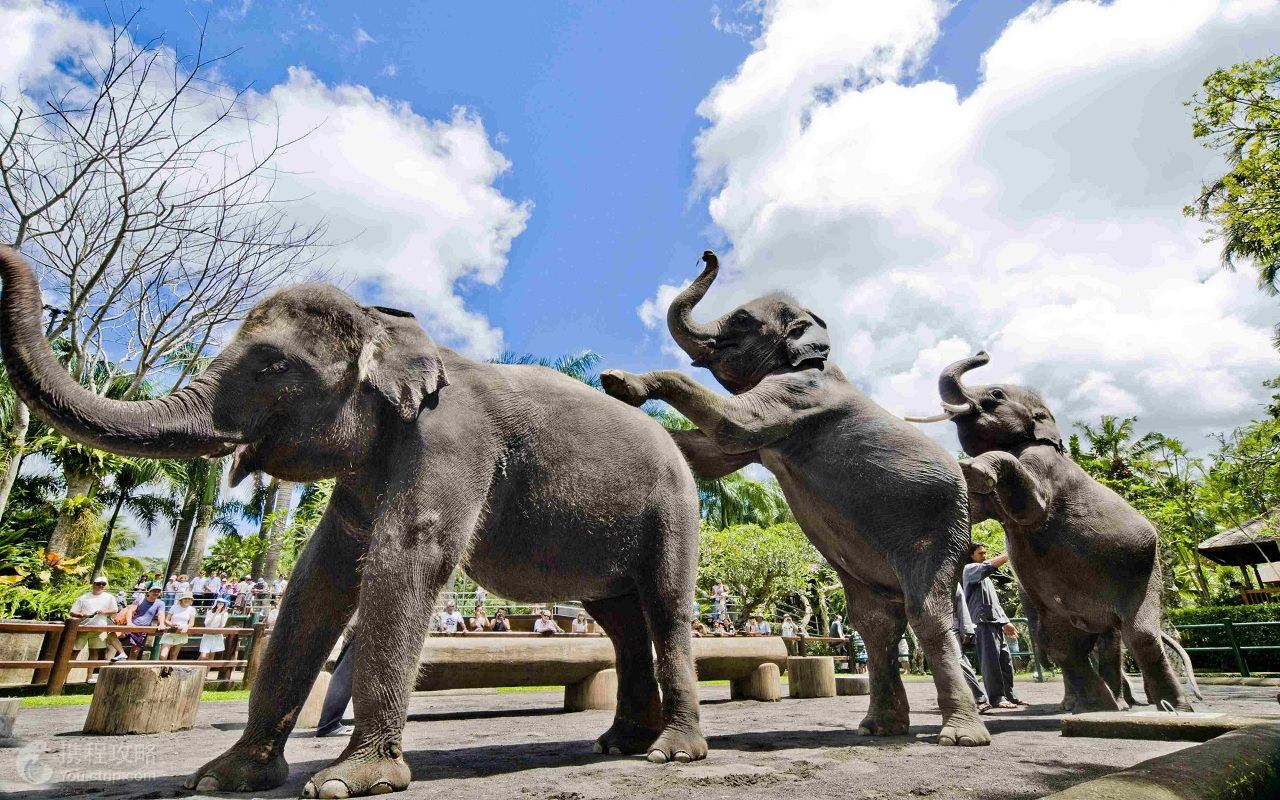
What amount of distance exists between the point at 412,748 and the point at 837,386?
3284mm

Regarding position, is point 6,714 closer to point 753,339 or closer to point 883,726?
point 753,339

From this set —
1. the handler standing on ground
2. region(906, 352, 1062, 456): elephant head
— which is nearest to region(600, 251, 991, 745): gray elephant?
region(906, 352, 1062, 456): elephant head

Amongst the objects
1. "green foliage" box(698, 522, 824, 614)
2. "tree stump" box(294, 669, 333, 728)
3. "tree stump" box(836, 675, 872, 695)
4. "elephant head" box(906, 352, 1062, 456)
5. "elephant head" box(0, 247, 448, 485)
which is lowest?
"tree stump" box(294, 669, 333, 728)

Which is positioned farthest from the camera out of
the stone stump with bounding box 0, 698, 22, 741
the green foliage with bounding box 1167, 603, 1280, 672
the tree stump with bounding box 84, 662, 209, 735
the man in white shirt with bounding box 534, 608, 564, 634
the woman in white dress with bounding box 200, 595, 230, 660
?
the green foliage with bounding box 1167, 603, 1280, 672

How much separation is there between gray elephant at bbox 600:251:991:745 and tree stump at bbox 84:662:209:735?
3963mm

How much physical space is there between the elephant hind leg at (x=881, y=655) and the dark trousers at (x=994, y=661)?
10.8ft

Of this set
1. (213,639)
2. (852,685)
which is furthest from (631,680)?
(213,639)

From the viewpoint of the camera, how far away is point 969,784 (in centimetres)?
288

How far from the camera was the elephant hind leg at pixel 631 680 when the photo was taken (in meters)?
3.90

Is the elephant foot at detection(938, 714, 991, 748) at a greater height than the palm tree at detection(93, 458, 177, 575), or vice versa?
the palm tree at detection(93, 458, 177, 575)

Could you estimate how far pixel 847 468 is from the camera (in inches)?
175

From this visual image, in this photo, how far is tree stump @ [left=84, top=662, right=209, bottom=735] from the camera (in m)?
5.12

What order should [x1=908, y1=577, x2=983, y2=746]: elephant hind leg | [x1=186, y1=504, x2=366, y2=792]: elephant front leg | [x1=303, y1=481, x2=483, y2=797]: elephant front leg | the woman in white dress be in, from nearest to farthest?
[x1=303, y1=481, x2=483, y2=797]: elephant front leg → [x1=186, y1=504, x2=366, y2=792]: elephant front leg → [x1=908, y1=577, x2=983, y2=746]: elephant hind leg → the woman in white dress

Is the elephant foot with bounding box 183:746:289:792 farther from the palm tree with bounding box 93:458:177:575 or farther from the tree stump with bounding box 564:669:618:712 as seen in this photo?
the palm tree with bounding box 93:458:177:575
